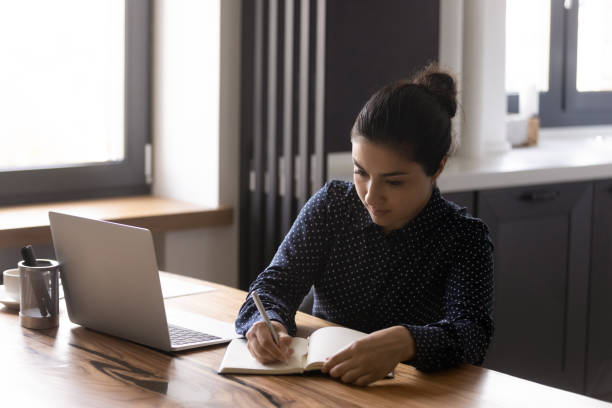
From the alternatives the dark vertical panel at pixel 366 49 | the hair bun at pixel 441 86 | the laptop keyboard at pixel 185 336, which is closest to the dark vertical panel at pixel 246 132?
the dark vertical panel at pixel 366 49

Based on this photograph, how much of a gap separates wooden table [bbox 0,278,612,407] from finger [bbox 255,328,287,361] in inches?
2.2

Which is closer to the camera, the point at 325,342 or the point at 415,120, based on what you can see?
the point at 325,342

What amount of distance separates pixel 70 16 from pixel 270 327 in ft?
6.06

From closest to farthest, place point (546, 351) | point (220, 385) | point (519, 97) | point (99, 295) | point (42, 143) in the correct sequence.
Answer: point (220, 385)
point (99, 295)
point (42, 143)
point (546, 351)
point (519, 97)

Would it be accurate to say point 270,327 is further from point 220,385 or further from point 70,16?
point 70,16

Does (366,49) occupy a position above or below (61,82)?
above

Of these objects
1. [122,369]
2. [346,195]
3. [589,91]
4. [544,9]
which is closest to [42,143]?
[346,195]

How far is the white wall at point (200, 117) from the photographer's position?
9.72ft

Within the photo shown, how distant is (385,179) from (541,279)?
1690 mm

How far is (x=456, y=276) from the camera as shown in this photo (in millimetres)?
1742

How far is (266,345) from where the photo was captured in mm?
1525

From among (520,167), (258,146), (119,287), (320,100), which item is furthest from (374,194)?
(520,167)

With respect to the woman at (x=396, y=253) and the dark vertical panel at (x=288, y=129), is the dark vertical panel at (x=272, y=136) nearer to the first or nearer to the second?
the dark vertical panel at (x=288, y=129)

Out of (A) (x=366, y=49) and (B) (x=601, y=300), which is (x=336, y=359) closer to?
(A) (x=366, y=49)
